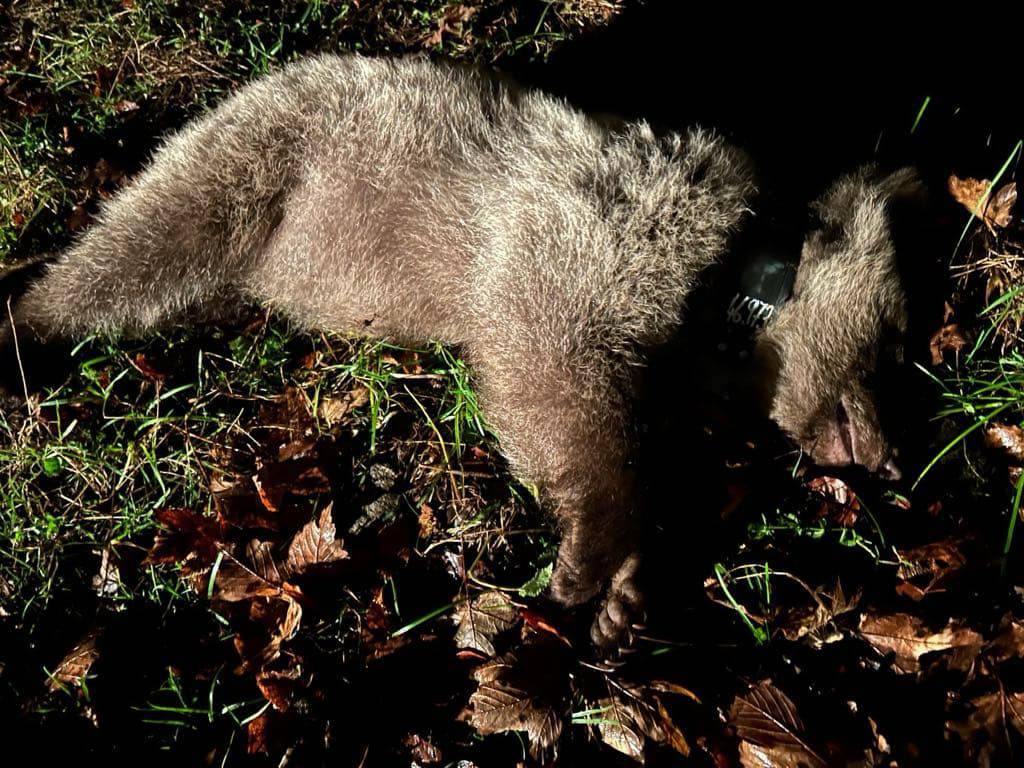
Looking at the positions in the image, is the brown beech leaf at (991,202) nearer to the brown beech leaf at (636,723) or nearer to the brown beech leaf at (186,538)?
the brown beech leaf at (636,723)

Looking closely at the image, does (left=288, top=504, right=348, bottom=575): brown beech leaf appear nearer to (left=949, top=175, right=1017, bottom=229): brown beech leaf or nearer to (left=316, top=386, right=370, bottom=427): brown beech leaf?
(left=316, top=386, right=370, bottom=427): brown beech leaf

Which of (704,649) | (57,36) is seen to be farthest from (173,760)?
(57,36)

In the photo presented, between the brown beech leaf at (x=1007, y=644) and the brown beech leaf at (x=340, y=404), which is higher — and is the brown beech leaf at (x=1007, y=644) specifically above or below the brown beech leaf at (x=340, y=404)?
above

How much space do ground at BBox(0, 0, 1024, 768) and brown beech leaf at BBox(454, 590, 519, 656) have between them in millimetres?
12

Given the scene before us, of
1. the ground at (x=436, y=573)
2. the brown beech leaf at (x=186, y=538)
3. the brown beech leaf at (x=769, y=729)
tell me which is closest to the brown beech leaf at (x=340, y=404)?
the ground at (x=436, y=573)

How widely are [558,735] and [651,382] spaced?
147 centimetres

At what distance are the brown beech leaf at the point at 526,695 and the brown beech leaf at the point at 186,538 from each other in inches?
50.4

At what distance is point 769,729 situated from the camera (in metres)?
2.74

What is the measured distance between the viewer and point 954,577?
3006mm

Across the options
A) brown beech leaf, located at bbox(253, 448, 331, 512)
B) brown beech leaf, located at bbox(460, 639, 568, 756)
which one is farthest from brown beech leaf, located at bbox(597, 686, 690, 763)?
brown beech leaf, located at bbox(253, 448, 331, 512)

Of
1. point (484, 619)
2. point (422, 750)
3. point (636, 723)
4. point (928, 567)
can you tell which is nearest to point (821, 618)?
point (928, 567)

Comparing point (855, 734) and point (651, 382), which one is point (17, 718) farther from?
point (855, 734)

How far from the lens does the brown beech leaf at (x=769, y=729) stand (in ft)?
8.73

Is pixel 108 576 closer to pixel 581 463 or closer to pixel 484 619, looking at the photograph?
pixel 484 619
